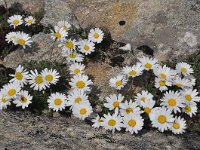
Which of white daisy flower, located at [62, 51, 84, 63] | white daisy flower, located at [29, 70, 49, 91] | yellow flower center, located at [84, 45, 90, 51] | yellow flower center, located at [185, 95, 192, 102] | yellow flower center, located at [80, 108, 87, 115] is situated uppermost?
yellow flower center, located at [84, 45, 90, 51]

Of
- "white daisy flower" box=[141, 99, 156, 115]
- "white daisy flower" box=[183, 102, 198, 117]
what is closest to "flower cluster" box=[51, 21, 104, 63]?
"white daisy flower" box=[141, 99, 156, 115]

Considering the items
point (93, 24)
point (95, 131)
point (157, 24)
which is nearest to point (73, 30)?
point (93, 24)

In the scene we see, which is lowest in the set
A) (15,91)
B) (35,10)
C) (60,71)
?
(15,91)

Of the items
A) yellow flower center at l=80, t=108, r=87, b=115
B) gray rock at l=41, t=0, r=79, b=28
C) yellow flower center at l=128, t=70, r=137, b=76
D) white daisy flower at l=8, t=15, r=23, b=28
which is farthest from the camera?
gray rock at l=41, t=0, r=79, b=28

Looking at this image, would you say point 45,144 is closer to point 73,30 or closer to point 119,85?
point 119,85

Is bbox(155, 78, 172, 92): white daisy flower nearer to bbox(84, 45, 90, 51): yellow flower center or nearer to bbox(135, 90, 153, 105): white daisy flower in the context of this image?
bbox(135, 90, 153, 105): white daisy flower

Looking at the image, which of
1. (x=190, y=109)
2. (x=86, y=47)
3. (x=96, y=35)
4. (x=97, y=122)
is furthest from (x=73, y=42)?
(x=190, y=109)
